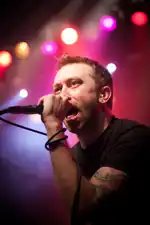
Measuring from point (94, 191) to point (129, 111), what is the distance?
112 cm

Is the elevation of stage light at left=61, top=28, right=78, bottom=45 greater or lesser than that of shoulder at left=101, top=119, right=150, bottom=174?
greater

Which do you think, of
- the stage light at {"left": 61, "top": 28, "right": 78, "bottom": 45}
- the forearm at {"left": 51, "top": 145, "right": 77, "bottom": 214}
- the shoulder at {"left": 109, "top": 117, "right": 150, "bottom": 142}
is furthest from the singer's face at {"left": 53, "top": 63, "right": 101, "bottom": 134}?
the stage light at {"left": 61, "top": 28, "right": 78, "bottom": 45}

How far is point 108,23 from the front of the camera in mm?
2500

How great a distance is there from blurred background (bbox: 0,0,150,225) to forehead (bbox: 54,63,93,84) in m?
0.55

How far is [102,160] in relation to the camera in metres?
1.54

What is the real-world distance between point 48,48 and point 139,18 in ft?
2.29

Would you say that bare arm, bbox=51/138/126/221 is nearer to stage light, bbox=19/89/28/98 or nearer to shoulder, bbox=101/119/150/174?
shoulder, bbox=101/119/150/174

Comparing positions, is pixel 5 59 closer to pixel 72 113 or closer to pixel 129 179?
pixel 72 113

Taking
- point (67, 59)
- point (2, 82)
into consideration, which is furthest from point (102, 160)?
point (2, 82)

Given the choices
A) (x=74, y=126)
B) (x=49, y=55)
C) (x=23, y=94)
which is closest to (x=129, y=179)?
(x=74, y=126)

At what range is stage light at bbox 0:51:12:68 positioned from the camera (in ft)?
7.91

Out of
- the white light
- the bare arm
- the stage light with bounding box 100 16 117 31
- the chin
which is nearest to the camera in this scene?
the bare arm

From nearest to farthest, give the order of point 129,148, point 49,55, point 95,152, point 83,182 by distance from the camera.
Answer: point 83,182 < point 129,148 < point 95,152 < point 49,55

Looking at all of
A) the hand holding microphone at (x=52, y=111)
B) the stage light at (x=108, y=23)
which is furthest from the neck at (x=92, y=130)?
the stage light at (x=108, y=23)
